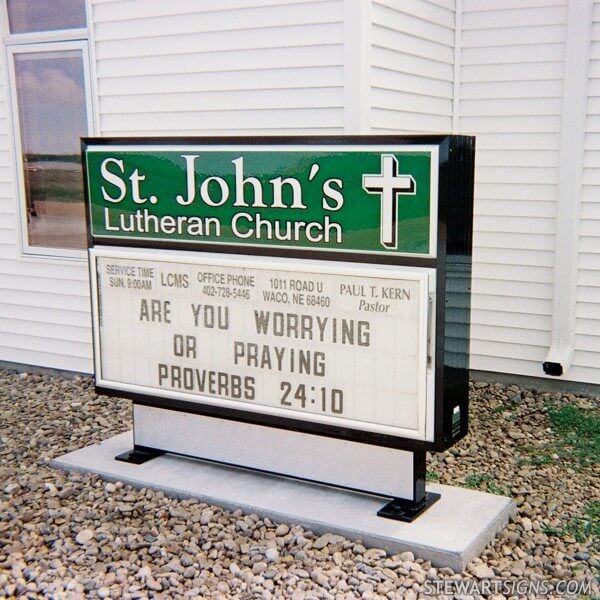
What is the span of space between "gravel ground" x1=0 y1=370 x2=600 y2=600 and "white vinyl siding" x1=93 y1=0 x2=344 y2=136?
239 cm

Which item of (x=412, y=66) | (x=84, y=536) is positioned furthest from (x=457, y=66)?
(x=84, y=536)

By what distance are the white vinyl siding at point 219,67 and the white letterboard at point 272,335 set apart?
66.7 inches

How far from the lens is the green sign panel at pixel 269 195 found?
3691 millimetres

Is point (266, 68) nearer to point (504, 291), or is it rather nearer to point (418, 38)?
point (418, 38)

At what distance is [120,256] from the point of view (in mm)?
4535

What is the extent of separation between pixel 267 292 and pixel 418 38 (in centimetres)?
258

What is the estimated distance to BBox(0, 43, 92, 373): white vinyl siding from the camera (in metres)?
6.75

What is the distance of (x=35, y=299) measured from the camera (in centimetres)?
695

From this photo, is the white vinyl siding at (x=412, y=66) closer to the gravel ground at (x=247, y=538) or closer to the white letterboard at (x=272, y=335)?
the white letterboard at (x=272, y=335)

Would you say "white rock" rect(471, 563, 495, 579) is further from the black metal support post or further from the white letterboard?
the white letterboard

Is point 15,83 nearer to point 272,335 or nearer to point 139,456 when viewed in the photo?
point 139,456

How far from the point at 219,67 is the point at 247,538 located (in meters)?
3.31

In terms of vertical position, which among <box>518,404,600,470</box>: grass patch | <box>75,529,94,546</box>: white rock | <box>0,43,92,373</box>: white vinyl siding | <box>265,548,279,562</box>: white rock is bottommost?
<box>518,404,600,470</box>: grass patch

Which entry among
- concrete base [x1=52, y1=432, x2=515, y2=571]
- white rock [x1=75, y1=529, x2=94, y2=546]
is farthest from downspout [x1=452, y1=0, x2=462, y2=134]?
white rock [x1=75, y1=529, x2=94, y2=546]
